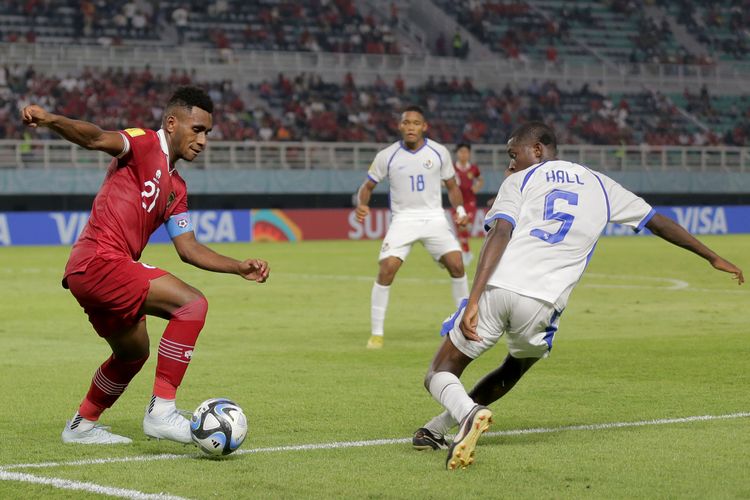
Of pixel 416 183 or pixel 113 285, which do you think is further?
pixel 416 183

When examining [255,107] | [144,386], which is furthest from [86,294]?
[255,107]

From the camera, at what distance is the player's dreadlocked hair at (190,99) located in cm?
720

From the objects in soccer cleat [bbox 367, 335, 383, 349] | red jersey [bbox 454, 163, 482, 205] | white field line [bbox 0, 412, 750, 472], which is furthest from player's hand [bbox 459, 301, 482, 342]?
red jersey [bbox 454, 163, 482, 205]

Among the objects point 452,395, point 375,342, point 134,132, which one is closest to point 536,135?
point 452,395

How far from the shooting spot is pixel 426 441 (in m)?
6.94

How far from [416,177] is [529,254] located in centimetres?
715

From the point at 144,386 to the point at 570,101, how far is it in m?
40.7

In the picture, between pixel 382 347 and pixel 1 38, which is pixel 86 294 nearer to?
pixel 382 347

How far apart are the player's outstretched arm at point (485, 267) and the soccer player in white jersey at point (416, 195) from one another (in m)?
6.68

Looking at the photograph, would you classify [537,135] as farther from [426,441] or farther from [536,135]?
[426,441]

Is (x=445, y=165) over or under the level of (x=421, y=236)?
over

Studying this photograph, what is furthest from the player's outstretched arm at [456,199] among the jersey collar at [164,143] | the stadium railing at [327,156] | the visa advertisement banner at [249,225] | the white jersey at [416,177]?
the stadium railing at [327,156]

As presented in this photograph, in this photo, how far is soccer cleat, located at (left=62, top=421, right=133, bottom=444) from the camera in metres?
7.33

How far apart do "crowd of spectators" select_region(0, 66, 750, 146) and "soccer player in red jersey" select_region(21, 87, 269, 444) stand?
31.4m
